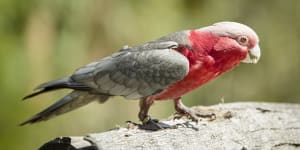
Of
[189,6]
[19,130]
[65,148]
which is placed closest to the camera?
[65,148]

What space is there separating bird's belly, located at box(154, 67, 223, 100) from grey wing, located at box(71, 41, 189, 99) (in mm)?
51

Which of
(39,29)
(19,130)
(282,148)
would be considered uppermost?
(39,29)

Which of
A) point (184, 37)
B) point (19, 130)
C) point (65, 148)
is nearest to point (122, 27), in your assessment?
point (19, 130)

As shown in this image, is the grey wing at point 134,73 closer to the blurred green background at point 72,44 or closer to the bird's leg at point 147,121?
the bird's leg at point 147,121

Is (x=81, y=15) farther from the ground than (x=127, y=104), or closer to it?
farther from the ground

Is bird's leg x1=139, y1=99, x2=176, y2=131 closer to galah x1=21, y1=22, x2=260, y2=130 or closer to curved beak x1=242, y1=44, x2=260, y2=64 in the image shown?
galah x1=21, y1=22, x2=260, y2=130

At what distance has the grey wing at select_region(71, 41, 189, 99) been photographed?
96.2 inches

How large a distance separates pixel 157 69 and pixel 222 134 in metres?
0.30

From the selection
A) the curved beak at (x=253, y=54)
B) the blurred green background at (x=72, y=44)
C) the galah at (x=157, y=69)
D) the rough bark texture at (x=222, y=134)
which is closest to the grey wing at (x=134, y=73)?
the galah at (x=157, y=69)

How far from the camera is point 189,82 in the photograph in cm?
246

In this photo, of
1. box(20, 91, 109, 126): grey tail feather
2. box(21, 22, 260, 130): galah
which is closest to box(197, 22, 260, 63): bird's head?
box(21, 22, 260, 130): galah

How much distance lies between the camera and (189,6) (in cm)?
465

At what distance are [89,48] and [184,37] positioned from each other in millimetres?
1639

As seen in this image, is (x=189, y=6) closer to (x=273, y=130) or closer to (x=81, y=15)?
(x=81, y=15)
